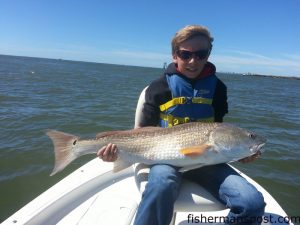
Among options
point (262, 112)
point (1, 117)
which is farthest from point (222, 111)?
point (262, 112)

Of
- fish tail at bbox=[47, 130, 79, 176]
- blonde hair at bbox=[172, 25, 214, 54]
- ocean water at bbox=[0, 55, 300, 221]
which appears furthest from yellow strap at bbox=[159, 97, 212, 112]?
ocean water at bbox=[0, 55, 300, 221]

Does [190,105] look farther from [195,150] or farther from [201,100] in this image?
[195,150]

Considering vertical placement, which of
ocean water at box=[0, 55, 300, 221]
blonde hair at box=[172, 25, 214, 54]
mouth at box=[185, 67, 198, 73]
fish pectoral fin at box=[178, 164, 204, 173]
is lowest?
ocean water at box=[0, 55, 300, 221]

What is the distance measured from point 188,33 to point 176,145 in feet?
4.62

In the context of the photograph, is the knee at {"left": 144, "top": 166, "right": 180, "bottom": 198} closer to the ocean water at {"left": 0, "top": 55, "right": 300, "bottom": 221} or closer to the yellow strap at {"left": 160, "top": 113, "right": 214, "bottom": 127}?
the yellow strap at {"left": 160, "top": 113, "right": 214, "bottom": 127}

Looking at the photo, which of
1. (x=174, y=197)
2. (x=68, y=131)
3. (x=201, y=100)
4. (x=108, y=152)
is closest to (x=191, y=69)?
(x=201, y=100)

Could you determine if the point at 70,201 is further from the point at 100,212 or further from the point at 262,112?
the point at 262,112

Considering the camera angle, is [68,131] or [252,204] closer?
[252,204]

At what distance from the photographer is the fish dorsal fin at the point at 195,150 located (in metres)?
3.63

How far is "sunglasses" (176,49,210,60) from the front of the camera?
4.16m

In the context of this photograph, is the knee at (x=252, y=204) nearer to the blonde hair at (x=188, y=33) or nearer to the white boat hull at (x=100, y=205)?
the white boat hull at (x=100, y=205)

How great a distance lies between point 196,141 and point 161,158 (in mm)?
441

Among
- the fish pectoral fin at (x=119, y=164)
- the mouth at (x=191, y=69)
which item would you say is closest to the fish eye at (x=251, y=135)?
the mouth at (x=191, y=69)

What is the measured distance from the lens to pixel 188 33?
13.5ft
